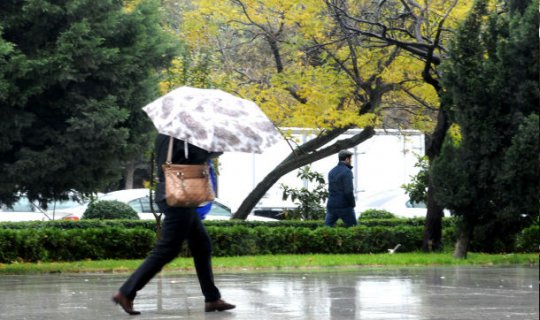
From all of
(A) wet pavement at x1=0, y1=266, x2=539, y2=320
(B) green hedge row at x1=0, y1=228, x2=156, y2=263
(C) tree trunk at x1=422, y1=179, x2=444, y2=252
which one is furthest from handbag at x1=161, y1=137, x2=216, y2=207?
(C) tree trunk at x1=422, y1=179, x2=444, y2=252

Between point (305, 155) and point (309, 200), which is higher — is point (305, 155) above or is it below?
above

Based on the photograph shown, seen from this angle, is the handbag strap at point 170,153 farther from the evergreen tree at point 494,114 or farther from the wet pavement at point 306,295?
the evergreen tree at point 494,114

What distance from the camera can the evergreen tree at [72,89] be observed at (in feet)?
50.8

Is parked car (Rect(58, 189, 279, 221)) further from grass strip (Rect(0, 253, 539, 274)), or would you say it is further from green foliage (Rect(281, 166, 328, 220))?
grass strip (Rect(0, 253, 539, 274))

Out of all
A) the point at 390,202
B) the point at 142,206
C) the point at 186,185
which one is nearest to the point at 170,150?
the point at 186,185

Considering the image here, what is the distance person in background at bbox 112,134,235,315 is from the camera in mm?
9125

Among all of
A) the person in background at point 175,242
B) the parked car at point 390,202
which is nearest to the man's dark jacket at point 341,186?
the person in background at point 175,242

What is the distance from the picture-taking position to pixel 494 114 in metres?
15.0

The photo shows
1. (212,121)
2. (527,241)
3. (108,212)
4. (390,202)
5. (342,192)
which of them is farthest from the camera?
(390,202)

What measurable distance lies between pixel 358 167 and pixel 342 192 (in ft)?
41.9

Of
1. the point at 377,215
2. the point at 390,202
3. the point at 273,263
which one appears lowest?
the point at 273,263

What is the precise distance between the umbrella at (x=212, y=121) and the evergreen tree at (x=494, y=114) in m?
5.49

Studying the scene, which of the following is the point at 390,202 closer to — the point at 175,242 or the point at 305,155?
the point at 305,155

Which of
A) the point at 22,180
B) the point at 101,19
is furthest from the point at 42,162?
the point at 101,19
